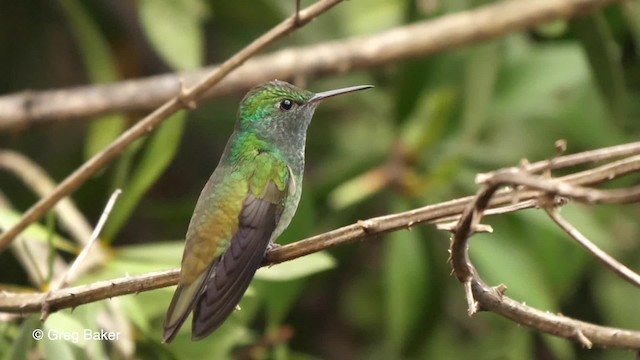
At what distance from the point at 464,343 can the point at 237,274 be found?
2153 millimetres

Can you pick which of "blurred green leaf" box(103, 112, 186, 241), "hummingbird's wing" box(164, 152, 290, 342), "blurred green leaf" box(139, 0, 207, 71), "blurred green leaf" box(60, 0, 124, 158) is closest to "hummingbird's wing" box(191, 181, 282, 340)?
"hummingbird's wing" box(164, 152, 290, 342)

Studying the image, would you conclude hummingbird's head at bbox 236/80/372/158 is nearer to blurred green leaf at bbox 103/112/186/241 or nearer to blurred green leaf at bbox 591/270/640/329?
blurred green leaf at bbox 103/112/186/241

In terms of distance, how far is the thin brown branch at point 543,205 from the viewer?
3.34 ft

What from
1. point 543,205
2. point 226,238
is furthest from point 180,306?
point 543,205

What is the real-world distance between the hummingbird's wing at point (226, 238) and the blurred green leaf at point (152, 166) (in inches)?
21.5

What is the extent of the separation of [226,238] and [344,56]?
1258 millimetres

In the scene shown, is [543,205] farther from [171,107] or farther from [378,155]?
[378,155]

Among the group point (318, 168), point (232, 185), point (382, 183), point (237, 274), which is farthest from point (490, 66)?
point (237, 274)

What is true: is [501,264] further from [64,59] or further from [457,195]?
[64,59]

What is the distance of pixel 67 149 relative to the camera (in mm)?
3736

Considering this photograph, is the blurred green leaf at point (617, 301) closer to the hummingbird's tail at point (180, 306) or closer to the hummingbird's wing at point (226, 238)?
the hummingbird's wing at point (226, 238)

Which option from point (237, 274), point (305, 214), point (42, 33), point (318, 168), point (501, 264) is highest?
point (42, 33)

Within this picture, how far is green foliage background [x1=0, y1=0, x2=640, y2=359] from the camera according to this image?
277cm

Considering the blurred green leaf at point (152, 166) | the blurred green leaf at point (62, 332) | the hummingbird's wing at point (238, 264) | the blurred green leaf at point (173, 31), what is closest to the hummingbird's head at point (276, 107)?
the hummingbird's wing at point (238, 264)
